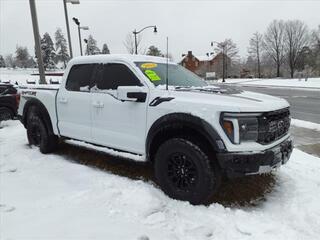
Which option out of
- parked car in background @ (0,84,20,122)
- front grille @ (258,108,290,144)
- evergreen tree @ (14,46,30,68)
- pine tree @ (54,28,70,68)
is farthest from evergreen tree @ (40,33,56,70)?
front grille @ (258,108,290,144)

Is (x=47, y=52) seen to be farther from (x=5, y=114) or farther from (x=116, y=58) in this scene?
(x=116, y=58)

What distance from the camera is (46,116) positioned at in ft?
20.7

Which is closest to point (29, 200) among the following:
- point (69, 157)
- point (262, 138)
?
point (69, 157)

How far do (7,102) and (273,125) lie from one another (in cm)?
913

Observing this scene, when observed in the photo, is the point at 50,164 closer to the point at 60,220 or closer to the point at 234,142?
the point at 60,220

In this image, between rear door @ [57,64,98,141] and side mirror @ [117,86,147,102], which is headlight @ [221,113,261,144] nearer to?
side mirror @ [117,86,147,102]

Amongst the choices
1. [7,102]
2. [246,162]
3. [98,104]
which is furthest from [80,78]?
[7,102]

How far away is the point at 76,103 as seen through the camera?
5578mm

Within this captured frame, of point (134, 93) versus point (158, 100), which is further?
point (134, 93)

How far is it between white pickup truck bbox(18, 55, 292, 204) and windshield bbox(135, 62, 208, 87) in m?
0.02

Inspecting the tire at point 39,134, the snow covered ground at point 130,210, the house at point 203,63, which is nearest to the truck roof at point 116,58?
the tire at point 39,134

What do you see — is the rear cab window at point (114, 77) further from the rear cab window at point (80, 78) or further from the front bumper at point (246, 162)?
the front bumper at point (246, 162)

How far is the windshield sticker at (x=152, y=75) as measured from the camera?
15.7ft

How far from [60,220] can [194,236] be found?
142 cm
